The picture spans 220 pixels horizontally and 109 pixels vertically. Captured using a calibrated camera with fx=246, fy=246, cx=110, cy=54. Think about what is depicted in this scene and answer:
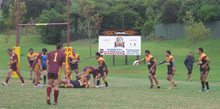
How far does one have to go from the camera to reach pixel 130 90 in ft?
39.0

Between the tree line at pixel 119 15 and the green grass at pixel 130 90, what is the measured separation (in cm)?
459

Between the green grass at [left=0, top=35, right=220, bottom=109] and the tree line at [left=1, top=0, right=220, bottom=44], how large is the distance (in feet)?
15.1

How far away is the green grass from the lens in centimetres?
820

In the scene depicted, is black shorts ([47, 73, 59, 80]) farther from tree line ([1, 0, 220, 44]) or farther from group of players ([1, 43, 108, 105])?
tree line ([1, 0, 220, 44])

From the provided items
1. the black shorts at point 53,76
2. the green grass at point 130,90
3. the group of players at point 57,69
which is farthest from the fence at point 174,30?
the black shorts at point 53,76

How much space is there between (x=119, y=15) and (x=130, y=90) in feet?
195

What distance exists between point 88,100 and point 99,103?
2.41 ft

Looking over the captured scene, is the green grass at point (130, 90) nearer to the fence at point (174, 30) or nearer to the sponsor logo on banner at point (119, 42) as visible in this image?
the fence at point (174, 30)

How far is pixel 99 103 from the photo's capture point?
8.31m

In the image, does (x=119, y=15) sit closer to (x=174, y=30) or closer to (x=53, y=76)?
(x=174, y=30)

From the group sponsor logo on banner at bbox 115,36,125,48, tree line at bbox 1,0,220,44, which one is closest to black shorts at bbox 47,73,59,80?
sponsor logo on banner at bbox 115,36,125,48

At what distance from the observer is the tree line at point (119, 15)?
156ft

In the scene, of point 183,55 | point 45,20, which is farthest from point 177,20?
point 45,20

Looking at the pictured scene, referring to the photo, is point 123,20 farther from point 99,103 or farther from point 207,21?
point 99,103
